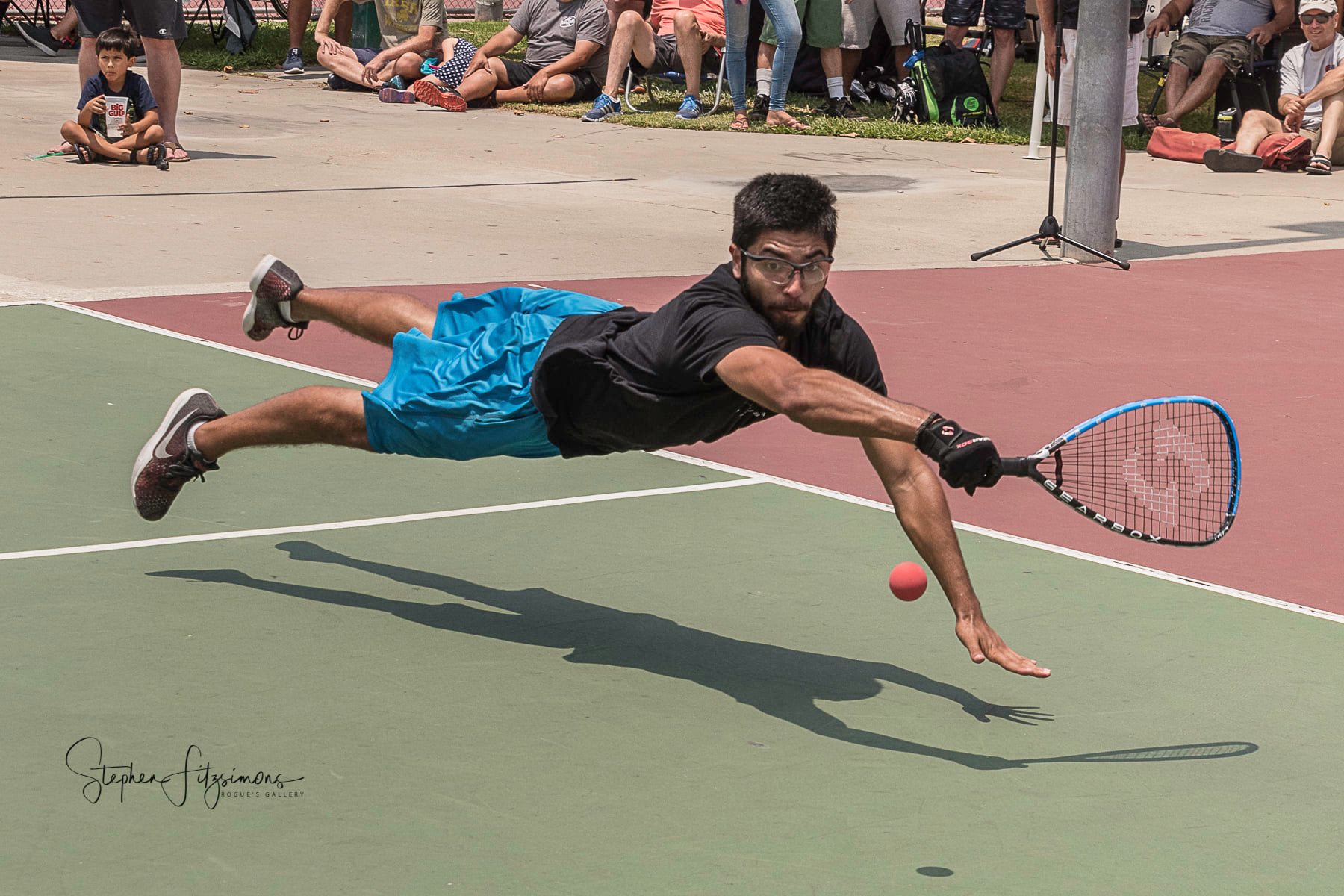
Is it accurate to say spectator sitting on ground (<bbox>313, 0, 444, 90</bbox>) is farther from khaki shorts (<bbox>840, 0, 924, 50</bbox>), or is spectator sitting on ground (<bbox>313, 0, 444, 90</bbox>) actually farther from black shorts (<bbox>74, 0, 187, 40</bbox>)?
black shorts (<bbox>74, 0, 187, 40</bbox>)

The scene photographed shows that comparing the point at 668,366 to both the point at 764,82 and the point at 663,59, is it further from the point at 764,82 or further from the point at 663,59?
the point at 663,59

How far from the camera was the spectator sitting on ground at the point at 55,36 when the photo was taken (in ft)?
75.2

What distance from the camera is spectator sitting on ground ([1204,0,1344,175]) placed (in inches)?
604

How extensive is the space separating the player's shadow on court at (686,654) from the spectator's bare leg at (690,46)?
42.6 feet

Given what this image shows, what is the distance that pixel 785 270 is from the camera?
434 centimetres

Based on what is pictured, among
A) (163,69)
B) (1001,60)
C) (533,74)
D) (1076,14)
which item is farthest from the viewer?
(533,74)

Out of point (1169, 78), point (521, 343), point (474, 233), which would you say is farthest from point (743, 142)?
point (521, 343)

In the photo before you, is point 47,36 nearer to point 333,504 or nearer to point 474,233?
point 474,233

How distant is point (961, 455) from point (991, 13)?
15.0 m

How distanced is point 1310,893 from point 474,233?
874cm

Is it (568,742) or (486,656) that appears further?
(486,656)

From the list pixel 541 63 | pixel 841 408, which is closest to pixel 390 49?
pixel 541 63

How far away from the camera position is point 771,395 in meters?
4.04

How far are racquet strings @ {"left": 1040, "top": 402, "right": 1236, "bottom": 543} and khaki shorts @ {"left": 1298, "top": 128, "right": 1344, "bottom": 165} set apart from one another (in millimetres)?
12200
